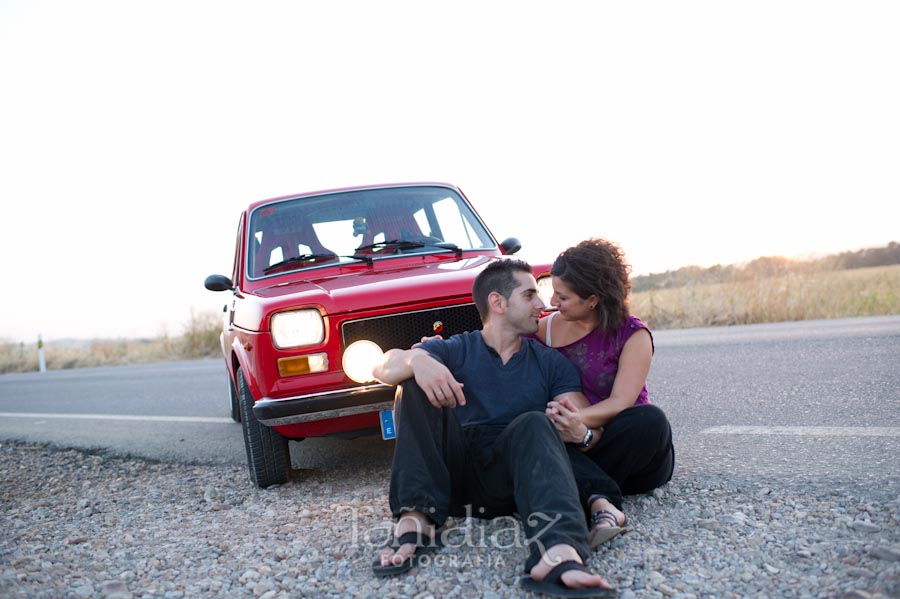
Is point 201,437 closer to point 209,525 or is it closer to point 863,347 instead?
point 209,525

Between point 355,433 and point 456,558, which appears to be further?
point 355,433

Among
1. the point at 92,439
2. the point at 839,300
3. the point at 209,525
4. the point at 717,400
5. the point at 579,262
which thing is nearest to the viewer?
the point at 579,262

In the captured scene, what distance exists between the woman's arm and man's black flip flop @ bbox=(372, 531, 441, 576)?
820 millimetres

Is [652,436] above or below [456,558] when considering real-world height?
above

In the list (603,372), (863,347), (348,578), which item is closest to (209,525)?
(348,578)

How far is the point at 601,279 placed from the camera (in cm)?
375

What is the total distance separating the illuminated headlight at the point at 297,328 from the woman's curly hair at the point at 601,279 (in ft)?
4.51

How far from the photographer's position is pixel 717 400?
6062 mm

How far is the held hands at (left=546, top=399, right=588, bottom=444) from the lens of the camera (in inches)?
133

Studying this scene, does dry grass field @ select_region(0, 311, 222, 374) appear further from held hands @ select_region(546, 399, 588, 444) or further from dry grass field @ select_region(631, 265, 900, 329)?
held hands @ select_region(546, 399, 588, 444)

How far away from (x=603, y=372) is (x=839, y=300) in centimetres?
1064

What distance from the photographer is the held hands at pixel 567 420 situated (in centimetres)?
338

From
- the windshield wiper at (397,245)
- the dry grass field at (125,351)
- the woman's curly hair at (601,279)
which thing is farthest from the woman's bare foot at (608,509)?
the dry grass field at (125,351)

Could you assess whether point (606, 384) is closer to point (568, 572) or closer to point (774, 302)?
point (568, 572)
